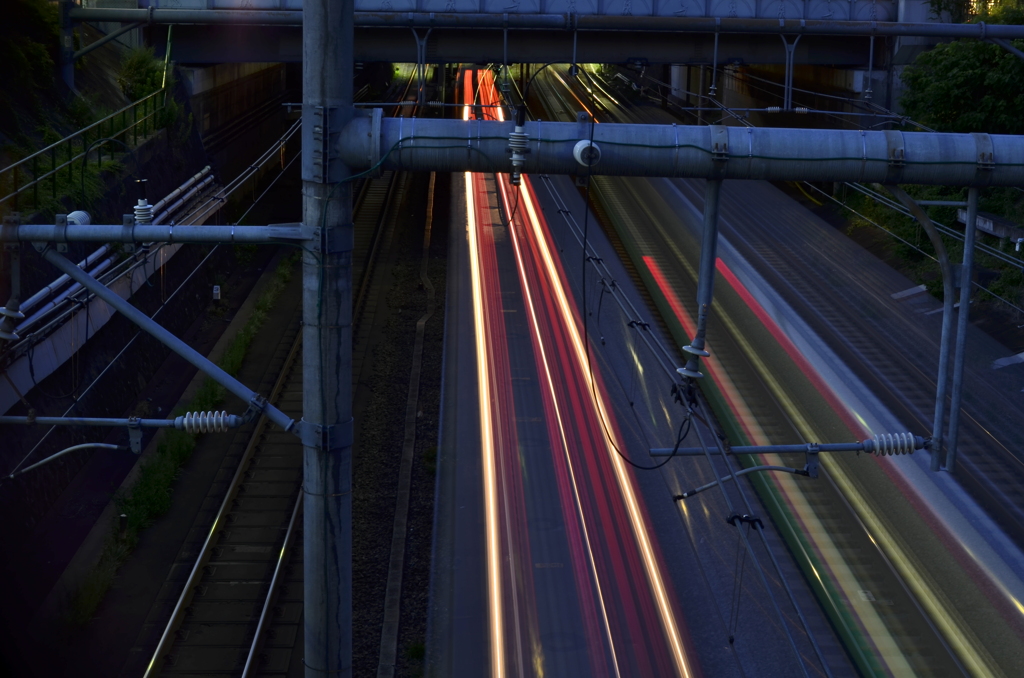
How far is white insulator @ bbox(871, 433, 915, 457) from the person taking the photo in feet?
23.4

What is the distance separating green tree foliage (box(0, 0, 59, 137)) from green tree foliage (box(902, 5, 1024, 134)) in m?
20.4

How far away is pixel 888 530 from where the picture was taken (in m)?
14.9

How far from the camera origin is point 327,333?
564 centimetres

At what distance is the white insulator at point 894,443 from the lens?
7.14m

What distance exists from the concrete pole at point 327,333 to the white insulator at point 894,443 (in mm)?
3865

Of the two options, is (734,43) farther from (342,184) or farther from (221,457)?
(342,184)

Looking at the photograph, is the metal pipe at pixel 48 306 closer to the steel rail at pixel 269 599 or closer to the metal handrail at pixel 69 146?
the metal handrail at pixel 69 146

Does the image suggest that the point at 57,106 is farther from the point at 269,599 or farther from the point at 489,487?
the point at 269,599

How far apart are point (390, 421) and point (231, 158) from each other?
14816mm

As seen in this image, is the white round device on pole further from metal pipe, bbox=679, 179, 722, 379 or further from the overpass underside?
the overpass underside

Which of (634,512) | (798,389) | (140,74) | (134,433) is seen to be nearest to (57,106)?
(140,74)

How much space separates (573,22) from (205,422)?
31.7ft

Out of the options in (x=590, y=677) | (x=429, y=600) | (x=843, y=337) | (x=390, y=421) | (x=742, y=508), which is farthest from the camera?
(x=843, y=337)

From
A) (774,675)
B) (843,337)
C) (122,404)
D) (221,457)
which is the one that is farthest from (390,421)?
(843,337)
